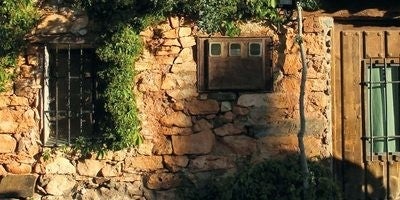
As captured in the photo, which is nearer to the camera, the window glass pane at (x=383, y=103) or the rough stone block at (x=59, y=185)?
the rough stone block at (x=59, y=185)

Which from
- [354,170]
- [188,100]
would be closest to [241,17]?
[188,100]

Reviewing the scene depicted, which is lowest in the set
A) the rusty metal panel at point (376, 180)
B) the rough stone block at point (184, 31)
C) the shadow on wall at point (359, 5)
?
the rusty metal panel at point (376, 180)

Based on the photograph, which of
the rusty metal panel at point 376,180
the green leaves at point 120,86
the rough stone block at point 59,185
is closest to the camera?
the green leaves at point 120,86

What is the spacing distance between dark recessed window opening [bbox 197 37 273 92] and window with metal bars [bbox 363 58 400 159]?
1.13 metres

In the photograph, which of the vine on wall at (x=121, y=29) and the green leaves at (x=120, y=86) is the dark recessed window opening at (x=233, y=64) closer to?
the vine on wall at (x=121, y=29)

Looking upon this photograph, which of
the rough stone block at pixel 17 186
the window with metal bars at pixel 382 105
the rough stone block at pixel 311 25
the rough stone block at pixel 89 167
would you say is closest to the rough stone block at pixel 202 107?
the rough stone block at pixel 89 167

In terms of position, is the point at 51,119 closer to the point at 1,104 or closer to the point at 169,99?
the point at 1,104

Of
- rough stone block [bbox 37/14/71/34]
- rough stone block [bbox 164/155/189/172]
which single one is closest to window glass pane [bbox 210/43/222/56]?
rough stone block [bbox 164/155/189/172]

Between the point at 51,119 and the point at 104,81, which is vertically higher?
the point at 104,81

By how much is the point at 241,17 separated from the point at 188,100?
1.02 m

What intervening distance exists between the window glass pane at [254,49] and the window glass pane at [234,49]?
124 mm

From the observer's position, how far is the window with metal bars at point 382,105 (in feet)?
19.5

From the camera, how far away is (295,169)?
5.48 meters

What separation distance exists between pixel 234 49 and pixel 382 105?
68.2 inches
